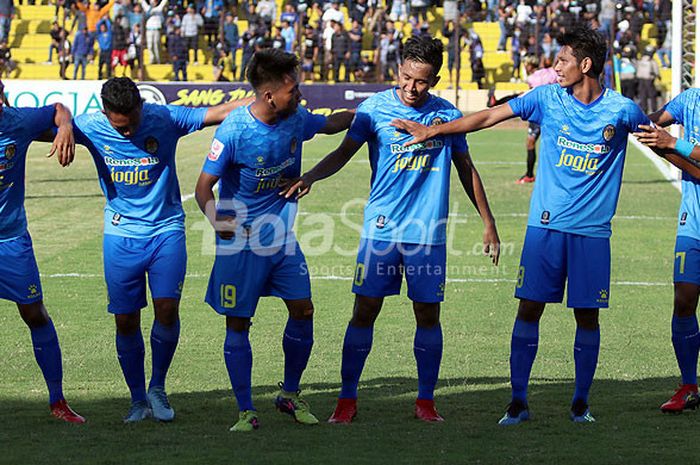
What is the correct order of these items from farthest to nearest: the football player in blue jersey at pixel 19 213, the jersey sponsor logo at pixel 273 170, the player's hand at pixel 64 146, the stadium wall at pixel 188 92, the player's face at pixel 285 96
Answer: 1. the stadium wall at pixel 188 92
2. the football player in blue jersey at pixel 19 213
3. the jersey sponsor logo at pixel 273 170
4. the player's face at pixel 285 96
5. the player's hand at pixel 64 146

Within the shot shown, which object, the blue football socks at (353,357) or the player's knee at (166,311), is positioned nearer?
the player's knee at (166,311)

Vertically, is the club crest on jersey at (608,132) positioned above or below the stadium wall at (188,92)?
above

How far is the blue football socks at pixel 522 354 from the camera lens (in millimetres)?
7074

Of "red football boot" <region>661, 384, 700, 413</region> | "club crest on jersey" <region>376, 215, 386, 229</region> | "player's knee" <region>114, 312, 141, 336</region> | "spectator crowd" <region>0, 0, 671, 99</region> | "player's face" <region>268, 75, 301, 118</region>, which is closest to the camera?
"player's face" <region>268, 75, 301, 118</region>

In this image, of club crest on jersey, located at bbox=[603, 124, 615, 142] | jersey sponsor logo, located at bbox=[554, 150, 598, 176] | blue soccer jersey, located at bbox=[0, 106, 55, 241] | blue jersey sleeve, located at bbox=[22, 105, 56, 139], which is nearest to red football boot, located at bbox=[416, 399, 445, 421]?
jersey sponsor logo, located at bbox=[554, 150, 598, 176]

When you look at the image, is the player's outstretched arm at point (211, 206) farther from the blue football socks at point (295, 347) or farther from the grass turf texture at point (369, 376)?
the grass turf texture at point (369, 376)

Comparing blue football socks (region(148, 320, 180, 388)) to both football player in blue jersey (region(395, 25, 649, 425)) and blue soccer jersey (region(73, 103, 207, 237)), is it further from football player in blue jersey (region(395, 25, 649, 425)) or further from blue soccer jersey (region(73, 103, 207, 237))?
football player in blue jersey (region(395, 25, 649, 425))

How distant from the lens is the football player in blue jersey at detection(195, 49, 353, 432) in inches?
264

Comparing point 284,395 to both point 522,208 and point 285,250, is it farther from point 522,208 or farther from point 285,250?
point 522,208

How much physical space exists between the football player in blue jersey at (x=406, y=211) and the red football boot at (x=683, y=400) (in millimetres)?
1415

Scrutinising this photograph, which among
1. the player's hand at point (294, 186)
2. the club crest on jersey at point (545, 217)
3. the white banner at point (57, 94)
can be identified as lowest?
the white banner at point (57, 94)

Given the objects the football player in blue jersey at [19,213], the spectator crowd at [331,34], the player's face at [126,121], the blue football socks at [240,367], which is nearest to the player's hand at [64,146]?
the football player in blue jersey at [19,213]

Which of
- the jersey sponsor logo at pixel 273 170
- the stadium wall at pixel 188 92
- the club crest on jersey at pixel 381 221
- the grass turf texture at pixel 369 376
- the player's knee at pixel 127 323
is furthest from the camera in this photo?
the stadium wall at pixel 188 92

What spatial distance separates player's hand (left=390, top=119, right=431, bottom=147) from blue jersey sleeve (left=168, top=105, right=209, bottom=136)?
1.13 metres
